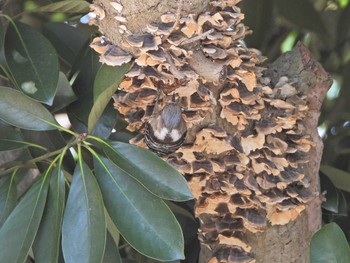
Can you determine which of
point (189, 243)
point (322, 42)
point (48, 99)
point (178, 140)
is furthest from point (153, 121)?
point (322, 42)

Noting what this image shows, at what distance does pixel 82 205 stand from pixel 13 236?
0.31ft

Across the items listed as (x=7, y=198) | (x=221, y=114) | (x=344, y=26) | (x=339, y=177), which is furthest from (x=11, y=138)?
(x=344, y=26)

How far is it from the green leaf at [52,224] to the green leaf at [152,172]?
0.09 metres

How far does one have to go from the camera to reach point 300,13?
50.8 inches

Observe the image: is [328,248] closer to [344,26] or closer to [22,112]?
[22,112]

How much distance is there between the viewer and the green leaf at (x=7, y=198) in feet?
3.10

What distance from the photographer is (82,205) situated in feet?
2.80

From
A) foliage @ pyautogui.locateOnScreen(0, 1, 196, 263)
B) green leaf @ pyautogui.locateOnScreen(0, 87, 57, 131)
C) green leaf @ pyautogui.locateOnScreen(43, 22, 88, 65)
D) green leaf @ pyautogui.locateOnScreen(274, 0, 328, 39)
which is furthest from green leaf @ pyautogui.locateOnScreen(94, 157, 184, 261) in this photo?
green leaf @ pyautogui.locateOnScreen(274, 0, 328, 39)

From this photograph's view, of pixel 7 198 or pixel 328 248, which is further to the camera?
pixel 7 198

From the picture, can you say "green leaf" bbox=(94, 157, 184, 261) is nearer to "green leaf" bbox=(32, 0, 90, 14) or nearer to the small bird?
the small bird

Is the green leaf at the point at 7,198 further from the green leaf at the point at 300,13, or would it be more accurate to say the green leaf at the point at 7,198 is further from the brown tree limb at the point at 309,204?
the green leaf at the point at 300,13

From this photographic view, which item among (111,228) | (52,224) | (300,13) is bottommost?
(111,228)

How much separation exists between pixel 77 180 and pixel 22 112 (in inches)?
4.7

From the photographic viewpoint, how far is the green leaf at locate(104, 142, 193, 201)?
0.81 meters
